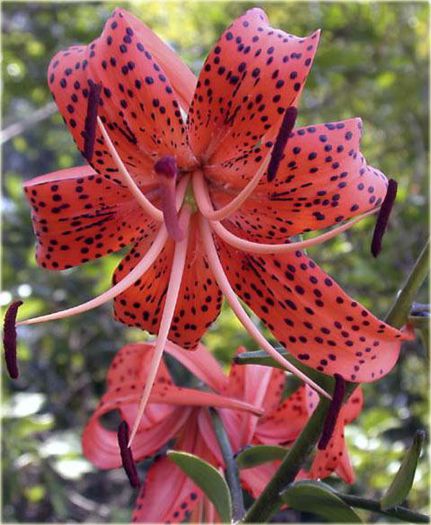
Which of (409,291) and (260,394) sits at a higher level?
(409,291)

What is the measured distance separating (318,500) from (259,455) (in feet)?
0.39

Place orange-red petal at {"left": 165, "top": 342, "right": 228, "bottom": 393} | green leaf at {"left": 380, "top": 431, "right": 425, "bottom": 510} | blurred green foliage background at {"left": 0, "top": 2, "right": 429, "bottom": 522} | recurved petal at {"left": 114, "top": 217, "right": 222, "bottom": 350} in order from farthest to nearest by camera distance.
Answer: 1. blurred green foliage background at {"left": 0, "top": 2, "right": 429, "bottom": 522}
2. orange-red petal at {"left": 165, "top": 342, "right": 228, "bottom": 393}
3. recurved petal at {"left": 114, "top": 217, "right": 222, "bottom": 350}
4. green leaf at {"left": 380, "top": 431, "right": 425, "bottom": 510}

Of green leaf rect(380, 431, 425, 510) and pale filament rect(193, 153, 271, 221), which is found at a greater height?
pale filament rect(193, 153, 271, 221)

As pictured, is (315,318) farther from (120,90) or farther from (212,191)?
(120,90)

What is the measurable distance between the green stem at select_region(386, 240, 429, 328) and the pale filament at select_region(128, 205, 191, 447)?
0.20 m

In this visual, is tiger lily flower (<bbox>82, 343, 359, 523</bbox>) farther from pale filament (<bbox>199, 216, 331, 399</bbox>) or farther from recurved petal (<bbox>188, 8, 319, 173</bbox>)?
recurved petal (<bbox>188, 8, 319, 173</bbox>)

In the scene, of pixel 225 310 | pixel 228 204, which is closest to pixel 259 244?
pixel 228 204

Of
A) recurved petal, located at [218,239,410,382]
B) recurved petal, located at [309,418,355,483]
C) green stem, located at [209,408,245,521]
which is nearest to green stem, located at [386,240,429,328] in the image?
recurved petal, located at [218,239,410,382]

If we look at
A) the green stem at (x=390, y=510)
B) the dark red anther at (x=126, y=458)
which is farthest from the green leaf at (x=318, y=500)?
the dark red anther at (x=126, y=458)

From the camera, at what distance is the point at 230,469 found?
2.80 feet

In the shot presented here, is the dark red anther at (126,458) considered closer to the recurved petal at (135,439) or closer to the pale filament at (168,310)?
the pale filament at (168,310)

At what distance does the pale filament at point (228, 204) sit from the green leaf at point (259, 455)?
0.24 metres

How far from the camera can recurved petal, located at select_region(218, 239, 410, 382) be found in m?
0.76

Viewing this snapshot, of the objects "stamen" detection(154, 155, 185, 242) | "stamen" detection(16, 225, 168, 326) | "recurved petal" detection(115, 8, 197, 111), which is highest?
"recurved petal" detection(115, 8, 197, 111)
